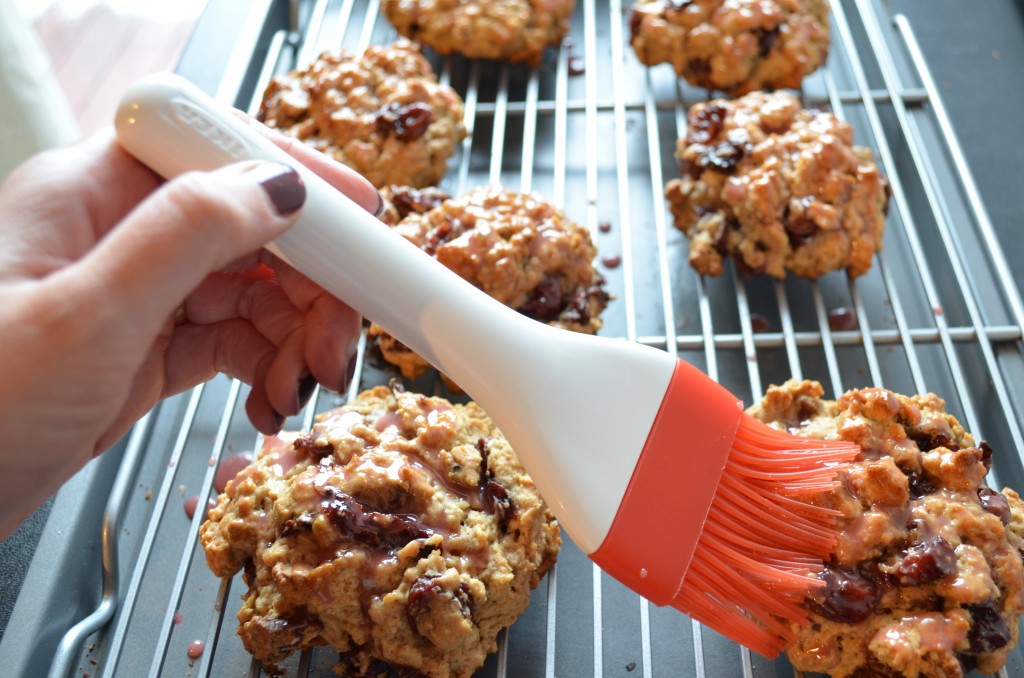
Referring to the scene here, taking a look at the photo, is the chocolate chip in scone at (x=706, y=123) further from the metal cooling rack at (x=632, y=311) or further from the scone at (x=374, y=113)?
the scone at (x=374, y=113)

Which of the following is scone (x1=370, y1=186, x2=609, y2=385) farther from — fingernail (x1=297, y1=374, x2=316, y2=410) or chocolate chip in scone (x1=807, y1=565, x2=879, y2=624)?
chocolate chip in scone (x1=807, y1=565, x2=879, y2=624)

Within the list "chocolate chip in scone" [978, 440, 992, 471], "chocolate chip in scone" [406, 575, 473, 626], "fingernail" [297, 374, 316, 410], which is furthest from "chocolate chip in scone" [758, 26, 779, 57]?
"chocolate chip in scone" [406, 575, 473, 626]

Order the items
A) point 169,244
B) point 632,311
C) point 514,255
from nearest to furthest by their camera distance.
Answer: point 169,244 → point 514,255 → point 632,311

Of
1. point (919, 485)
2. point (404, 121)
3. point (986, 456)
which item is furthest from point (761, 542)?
point (404, 121)

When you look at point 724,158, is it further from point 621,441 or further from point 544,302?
point 621,441

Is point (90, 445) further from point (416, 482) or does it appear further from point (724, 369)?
point (724, 369)

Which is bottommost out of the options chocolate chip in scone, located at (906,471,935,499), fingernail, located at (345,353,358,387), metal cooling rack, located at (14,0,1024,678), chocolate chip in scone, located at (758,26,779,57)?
metal cooling rack, located at (14,0,1024,678)

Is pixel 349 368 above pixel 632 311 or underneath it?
above
